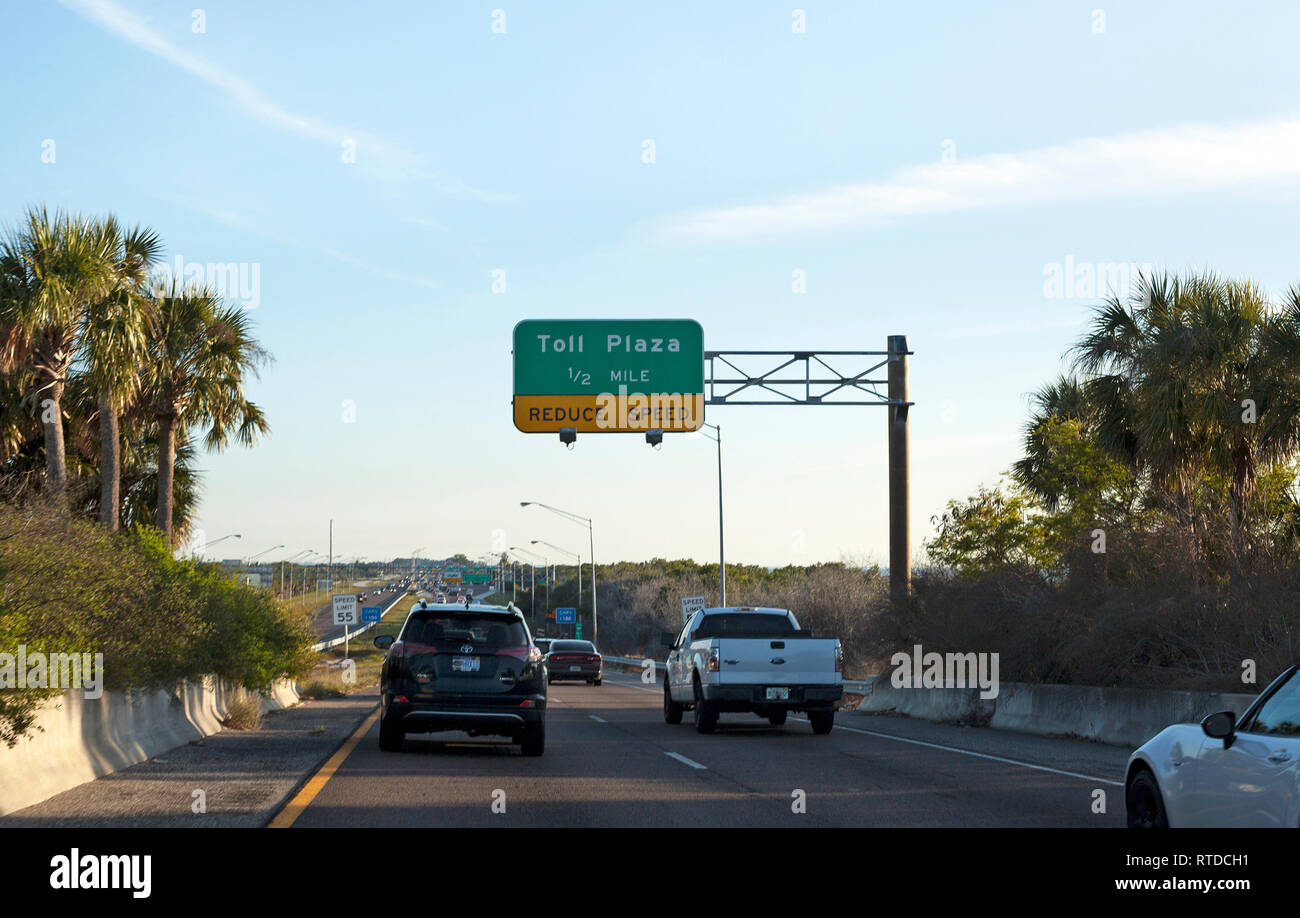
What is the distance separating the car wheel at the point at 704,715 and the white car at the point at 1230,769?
1257 centimetres

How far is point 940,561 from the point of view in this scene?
31.0m

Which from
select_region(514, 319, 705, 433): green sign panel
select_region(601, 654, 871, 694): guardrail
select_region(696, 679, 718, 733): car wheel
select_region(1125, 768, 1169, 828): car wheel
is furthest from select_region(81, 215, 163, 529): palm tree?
select_region(1125, 768, 1169, 828): car wheel

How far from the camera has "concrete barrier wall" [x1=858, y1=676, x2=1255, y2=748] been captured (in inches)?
678

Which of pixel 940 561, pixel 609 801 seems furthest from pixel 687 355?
pixel 609 801

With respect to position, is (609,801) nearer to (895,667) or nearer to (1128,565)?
(1128,565)

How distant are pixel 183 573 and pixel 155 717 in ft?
21.3

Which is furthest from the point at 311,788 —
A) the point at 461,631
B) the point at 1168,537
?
the point at 1168,537

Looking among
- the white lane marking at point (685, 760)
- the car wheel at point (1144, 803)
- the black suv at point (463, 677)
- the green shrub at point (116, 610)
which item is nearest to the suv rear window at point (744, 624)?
the white lane marking at point (685, 760)

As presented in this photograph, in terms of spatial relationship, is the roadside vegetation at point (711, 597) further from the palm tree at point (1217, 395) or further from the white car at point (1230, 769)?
the white car at point (1230, 769)

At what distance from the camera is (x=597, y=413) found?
28453 mm

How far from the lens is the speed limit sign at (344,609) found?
44500mm

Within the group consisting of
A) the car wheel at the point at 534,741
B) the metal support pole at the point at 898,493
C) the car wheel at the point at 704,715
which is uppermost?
the metal support pole at the point at 898,493

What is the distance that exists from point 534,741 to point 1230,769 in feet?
33.8

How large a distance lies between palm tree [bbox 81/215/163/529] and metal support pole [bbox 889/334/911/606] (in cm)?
1508
